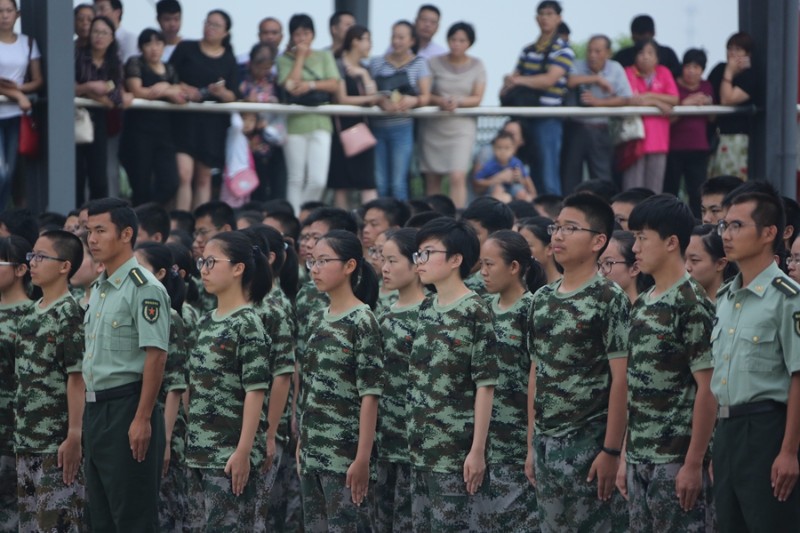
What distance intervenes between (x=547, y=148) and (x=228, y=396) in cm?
571

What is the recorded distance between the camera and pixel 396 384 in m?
7.14

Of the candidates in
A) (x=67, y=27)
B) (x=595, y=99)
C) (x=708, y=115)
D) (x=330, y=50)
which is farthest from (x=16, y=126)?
(x=708, y=115)

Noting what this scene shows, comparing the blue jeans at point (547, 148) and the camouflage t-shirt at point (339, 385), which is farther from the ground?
the blue jeans at point (547, 148)

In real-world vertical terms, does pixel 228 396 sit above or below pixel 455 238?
below

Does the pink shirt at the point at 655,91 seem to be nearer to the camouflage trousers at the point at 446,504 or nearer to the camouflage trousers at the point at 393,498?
the camouflage trousers at the point at 393,498

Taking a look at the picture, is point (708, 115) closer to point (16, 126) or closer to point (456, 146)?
point (456, 146)

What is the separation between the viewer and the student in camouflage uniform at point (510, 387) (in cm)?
683

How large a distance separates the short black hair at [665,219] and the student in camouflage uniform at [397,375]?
139 centimetres

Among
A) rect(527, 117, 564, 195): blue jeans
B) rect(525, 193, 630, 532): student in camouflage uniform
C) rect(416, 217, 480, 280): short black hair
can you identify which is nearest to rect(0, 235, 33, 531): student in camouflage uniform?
rect(416, 217, 480, 280): short black hair

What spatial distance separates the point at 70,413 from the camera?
7340 mm

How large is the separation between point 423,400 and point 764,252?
1.73 meters

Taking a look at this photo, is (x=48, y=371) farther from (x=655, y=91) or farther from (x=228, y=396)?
(x=655, y=91)

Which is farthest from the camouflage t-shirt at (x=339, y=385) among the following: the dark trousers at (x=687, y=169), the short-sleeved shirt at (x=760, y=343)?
the dark trousers at (x=687, y=169)

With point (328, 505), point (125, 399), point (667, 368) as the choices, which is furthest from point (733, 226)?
point (125, 399)
